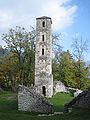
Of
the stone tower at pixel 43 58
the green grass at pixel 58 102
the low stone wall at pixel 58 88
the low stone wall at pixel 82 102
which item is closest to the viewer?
the low stone wall at pixel 82 102

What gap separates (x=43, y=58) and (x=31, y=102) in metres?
20.0

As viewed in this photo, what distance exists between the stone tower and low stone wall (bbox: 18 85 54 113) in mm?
17229

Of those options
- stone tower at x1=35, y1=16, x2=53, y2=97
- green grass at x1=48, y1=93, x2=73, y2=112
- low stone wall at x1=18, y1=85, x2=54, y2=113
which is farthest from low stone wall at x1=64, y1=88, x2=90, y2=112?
stone tower at x1=35, y1=16, x2=53, y2=97

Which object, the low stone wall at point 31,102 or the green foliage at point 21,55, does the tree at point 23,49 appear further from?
the low stone wall at point 31,102

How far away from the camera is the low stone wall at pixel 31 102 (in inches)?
1242

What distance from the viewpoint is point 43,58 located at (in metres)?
51.6

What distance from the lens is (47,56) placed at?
5166cm

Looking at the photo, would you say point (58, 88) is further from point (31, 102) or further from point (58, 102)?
point (31, 102)

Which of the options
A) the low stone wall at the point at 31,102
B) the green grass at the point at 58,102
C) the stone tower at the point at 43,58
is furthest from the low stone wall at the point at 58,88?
the low stone wall at the point at 31,102

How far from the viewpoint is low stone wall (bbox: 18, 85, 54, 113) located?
104 feet

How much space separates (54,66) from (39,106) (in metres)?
35.6

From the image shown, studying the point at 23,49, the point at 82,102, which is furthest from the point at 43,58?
the point at 82,102

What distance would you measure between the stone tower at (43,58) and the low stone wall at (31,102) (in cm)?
1723

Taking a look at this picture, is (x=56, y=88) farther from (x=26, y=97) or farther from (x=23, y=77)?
(x=26, y=97)
